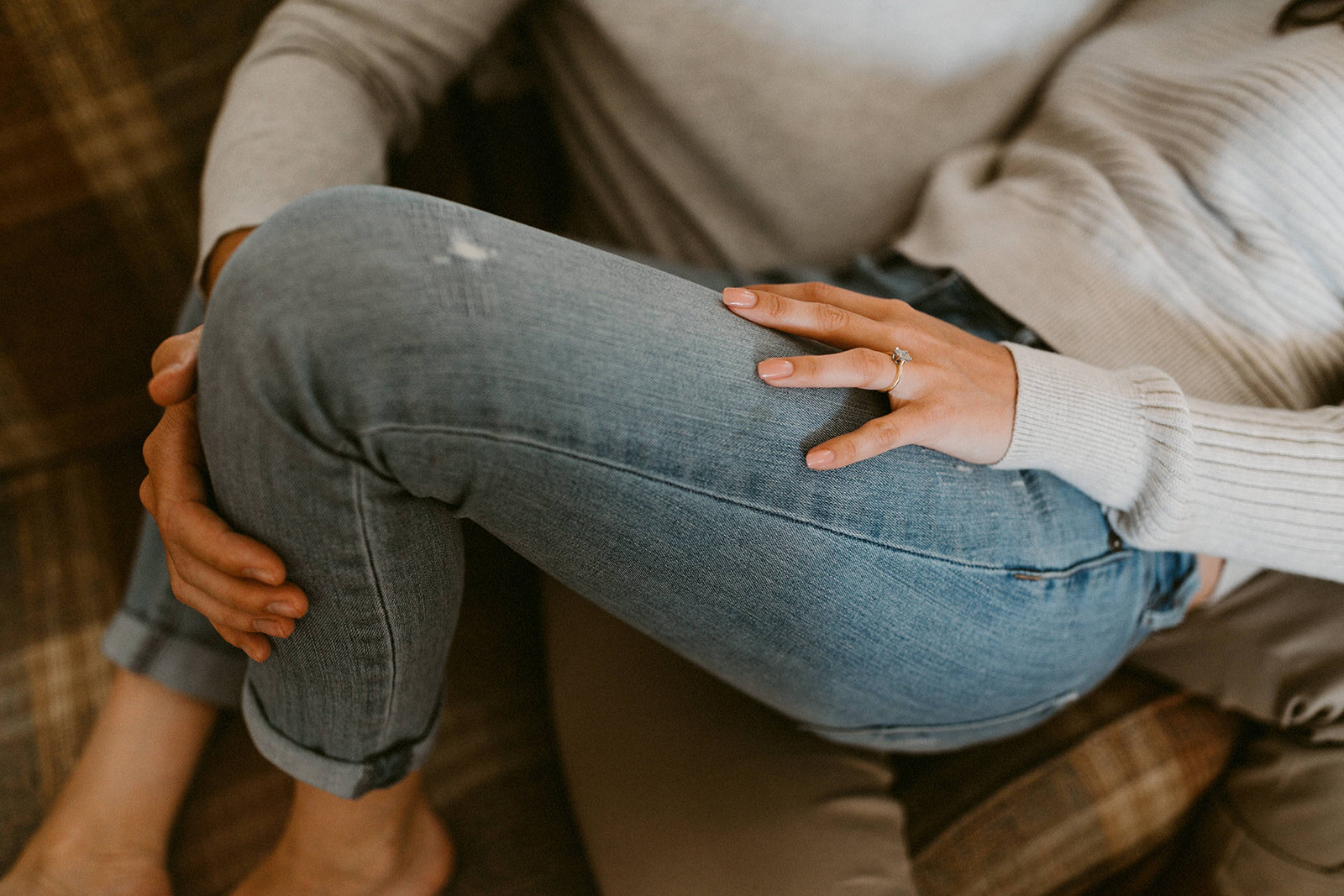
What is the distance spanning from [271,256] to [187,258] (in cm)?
55

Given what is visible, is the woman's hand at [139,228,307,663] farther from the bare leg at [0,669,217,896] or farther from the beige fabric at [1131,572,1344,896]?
the beige fabric at [1131,572,1344,896]

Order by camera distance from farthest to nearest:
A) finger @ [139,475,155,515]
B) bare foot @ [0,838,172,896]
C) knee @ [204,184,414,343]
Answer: bare foot @ [0,838,172,896] < finger @ [139,475,155,515] < knee @ [204,184,414,343]

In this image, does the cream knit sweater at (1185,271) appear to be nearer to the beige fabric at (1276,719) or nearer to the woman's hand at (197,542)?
the beige fabric at (1276,719)

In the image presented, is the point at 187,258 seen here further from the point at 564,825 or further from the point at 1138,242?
the point at 1138,242

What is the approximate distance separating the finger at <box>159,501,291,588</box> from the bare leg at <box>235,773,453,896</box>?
210 mm

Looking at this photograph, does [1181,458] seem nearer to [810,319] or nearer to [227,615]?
[810,319]

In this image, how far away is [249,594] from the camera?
40 cm

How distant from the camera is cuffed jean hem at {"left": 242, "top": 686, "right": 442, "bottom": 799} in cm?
48

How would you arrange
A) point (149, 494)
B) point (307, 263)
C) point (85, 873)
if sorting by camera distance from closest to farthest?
point (307, 263)
point (149, 494)
point (85, 873)

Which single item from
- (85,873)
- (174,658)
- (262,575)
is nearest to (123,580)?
(174,658)

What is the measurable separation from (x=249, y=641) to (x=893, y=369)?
42 cm

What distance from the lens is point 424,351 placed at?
0.35m

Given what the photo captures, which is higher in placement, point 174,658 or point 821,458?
point 821,458

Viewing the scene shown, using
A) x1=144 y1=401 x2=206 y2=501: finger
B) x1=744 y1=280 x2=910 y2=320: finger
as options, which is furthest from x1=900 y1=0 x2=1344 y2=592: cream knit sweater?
x1=144 y1=401 x2=206 y2=501: finger
